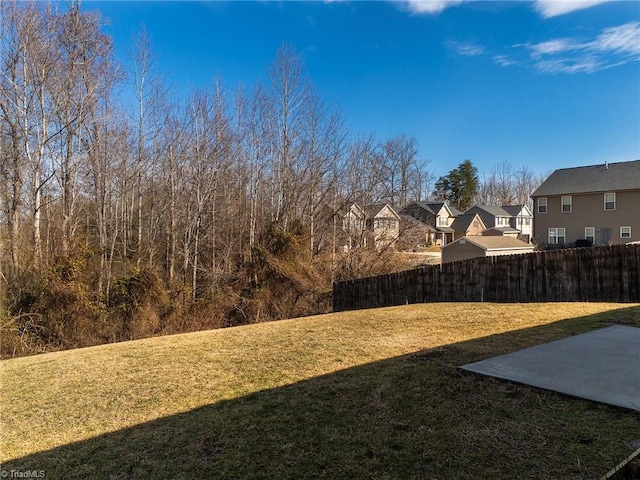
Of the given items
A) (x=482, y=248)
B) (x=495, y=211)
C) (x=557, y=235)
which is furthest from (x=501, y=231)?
(x=482, y=248)

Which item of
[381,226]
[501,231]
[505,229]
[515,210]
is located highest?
[515,210]

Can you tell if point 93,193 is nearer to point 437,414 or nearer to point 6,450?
point 6,450

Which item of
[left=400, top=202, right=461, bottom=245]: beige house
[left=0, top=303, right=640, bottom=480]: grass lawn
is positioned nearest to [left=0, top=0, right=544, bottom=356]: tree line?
[left=0, top=303, right=640, bottom=480]: grass lawn

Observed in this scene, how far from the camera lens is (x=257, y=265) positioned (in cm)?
1528

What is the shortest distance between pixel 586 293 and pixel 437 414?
7.89 meters

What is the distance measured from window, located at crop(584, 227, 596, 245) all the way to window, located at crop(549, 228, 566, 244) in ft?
4.31

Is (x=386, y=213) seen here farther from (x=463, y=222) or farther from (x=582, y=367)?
(x=463, y=222)

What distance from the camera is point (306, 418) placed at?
3010 mm

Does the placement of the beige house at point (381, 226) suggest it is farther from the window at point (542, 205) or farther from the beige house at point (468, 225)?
the beige house at point (468, 225)


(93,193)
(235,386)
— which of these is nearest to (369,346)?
(235,386)

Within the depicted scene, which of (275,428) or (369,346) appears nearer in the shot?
(275,428)

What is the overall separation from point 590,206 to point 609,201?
1.06m

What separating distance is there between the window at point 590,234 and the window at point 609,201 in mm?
1575

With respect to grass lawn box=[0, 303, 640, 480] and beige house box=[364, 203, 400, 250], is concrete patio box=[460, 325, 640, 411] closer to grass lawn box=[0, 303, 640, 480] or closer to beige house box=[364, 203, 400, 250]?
grass lawn box=[0, 303, 640, 480]
